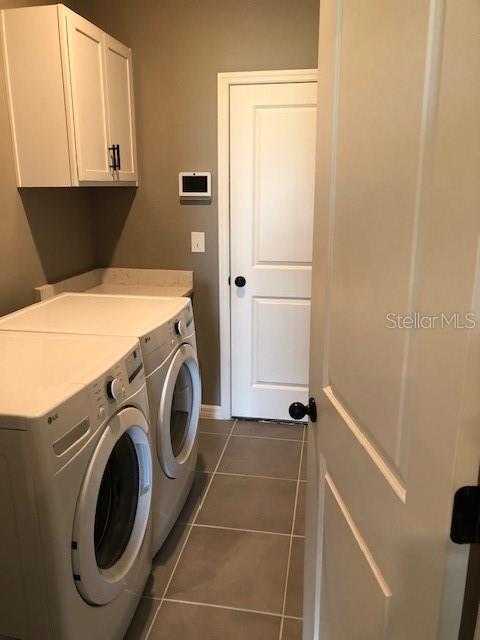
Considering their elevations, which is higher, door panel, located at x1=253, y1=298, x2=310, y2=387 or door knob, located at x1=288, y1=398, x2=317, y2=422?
door knob, located at x1=288, y1=398, x2=317, y2=422

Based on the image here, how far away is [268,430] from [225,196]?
4.87 feet

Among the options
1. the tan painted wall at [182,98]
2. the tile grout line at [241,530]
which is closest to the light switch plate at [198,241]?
the tan painted wall at [182,98]

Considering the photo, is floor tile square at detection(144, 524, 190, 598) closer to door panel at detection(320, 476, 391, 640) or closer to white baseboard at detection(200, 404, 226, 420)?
door panel at detection(320, 476, 391, 640)

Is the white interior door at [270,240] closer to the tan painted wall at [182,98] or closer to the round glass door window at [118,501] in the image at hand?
the tan painted wall at [182,98]

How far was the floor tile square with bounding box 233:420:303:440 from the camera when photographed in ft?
10.6

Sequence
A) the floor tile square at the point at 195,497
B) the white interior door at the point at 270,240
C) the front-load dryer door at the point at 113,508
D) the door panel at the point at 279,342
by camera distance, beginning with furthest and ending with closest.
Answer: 1. the door panel at the point at 279,342
2. the white interior door at the point at 270,240
3. the floor tile square at the point at 195,497
4. the front-load dryer door at the point at 113,508

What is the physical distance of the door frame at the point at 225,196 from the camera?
2.86 metres

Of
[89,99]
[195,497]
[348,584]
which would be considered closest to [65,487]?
[348,584]

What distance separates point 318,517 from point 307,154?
218 cm

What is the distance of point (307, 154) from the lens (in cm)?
293

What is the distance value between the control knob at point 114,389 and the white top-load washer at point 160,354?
0.32 m

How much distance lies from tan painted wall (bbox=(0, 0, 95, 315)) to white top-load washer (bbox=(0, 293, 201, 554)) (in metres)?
0.19

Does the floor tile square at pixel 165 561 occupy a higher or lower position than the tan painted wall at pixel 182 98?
lower

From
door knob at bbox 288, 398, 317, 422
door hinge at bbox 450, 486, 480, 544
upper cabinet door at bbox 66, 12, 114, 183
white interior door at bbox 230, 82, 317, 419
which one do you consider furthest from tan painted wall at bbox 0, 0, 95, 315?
door hinge at bbox 450, 486, 480, 544
